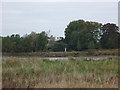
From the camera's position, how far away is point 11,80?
5.59 metres

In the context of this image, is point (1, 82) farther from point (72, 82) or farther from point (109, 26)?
point (109, 26)

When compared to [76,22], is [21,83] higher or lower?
lower

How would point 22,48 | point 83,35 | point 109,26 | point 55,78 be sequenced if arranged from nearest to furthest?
1. point 55,78
2. point 22,48
3. point 83,35
4. point 109,26

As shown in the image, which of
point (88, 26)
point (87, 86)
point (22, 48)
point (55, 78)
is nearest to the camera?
point (87, 86)

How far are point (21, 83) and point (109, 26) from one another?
26.1m

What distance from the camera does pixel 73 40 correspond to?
1105 inches

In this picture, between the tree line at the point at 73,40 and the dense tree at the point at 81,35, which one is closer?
the tree line at the point at 73,40

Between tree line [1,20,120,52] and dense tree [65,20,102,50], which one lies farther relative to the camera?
dense tree [65,20,102,50]

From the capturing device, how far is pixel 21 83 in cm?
536

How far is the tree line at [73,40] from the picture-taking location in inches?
743

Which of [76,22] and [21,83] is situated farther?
[76,22]

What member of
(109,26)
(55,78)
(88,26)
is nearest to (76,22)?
(88,26)

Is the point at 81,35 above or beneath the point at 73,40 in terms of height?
above

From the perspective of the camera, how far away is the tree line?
743 inches
